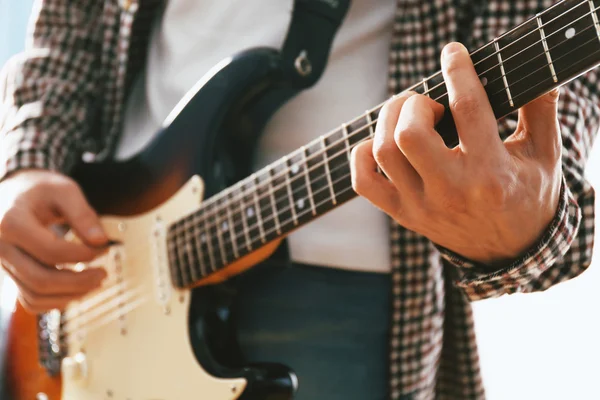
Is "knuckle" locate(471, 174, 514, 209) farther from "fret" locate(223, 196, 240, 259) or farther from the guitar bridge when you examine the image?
the guitar bridge

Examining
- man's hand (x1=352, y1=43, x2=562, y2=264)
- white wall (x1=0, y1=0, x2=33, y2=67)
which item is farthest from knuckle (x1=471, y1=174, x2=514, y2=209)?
white wall (x1=0, y1=0, x2=33, y2=67)

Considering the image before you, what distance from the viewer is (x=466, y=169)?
48 centimetres

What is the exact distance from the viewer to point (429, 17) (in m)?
0.72

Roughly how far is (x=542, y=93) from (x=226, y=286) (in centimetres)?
Result: 45

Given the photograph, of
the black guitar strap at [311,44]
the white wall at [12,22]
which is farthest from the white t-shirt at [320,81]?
the white wall at [12,22]

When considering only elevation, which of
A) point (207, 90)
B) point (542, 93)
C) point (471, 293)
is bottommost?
point (471, 293)

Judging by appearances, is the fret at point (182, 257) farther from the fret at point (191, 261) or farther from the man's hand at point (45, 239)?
the man's hand at point (45, 239)

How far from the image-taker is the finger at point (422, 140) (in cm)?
47

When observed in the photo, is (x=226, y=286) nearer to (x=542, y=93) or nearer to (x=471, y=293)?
(x=471, y=293)

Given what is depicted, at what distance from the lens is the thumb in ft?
1.61

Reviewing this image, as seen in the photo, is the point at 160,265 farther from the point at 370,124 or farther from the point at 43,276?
the point at 370,124

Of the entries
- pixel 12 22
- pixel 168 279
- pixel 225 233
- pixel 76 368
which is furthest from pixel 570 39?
pixel 12 22

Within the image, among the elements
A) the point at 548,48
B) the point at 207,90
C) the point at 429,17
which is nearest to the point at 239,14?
the point at 207,90

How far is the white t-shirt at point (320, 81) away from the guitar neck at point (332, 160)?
9 cm
